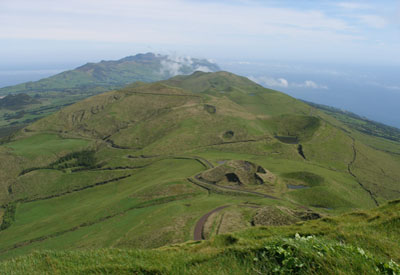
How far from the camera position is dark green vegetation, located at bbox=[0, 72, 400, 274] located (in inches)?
508

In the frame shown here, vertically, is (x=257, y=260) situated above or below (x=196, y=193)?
above

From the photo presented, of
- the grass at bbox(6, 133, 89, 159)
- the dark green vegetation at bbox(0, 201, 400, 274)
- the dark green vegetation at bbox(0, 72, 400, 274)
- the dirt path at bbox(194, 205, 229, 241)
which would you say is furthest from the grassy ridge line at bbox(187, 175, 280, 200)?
the grass at bbox(6, 133, 89, 159)

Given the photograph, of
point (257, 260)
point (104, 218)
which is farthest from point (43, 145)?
point (257, 260)

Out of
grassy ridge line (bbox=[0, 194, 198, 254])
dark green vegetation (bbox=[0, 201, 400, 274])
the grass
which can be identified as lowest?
grassy ridge line (bbox=[0, 194, 198, 254])

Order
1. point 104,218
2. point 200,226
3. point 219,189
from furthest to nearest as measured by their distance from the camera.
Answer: point 219,189
point 104,218
point 200,226

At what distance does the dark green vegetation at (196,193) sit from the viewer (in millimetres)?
12898

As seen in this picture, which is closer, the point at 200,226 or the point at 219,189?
the point at 200,226

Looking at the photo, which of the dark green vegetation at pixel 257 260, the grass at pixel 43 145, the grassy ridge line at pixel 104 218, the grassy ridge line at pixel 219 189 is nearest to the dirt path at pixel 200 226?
the grassy ridge line at pixel 219 189

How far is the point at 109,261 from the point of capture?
13188mm

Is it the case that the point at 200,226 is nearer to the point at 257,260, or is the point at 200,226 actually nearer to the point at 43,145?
the point at 257,260

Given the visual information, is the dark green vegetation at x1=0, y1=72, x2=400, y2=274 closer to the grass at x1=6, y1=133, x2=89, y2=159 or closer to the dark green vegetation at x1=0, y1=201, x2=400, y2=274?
the dark green vegetation at x1=0, y1=201, x2=400, y2=274

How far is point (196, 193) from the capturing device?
85688 mm

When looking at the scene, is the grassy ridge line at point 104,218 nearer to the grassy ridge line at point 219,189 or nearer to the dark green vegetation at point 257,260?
the grassy ridge line at point 219,189

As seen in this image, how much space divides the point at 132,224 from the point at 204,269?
207ft
